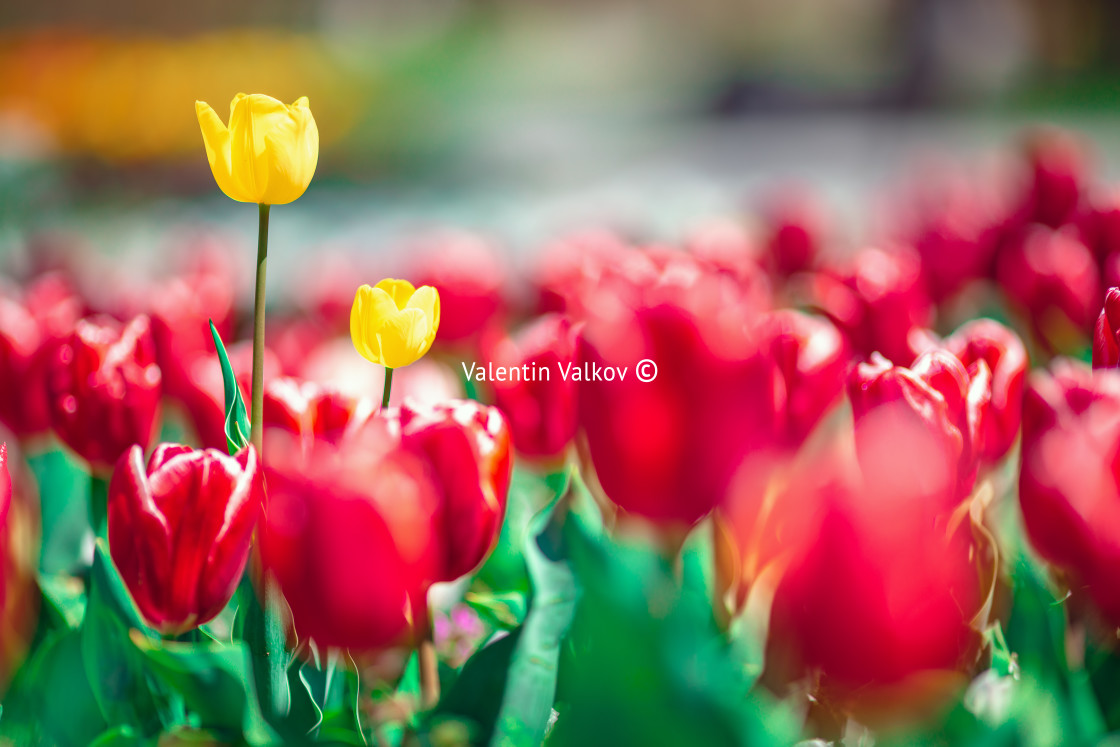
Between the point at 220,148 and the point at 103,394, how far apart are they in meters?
0.12

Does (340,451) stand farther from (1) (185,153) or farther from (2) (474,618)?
(1) (185,153)

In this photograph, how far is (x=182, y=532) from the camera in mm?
358

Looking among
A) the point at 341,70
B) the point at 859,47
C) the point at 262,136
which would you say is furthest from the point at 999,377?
the point at 859,47

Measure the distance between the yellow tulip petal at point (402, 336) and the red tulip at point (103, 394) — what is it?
0.13 meters

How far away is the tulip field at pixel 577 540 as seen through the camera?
0.29m

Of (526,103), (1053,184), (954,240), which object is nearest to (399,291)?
(954,240)

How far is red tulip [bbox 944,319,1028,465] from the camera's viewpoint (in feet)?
1.39

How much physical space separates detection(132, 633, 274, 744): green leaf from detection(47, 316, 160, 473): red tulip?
121 millimetres

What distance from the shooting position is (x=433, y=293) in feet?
1.32

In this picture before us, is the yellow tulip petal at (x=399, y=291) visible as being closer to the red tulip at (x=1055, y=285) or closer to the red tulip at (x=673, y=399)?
the red tulip at (x=673, y=399)

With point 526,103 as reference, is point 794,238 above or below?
below

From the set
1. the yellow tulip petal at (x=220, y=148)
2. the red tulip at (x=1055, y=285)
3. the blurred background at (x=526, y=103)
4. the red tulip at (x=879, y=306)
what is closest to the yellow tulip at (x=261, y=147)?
the yellow tulip petal at (x=220, y=148)

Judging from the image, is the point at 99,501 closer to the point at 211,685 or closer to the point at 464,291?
the point at 211,685

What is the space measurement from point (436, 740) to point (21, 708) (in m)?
0.17
